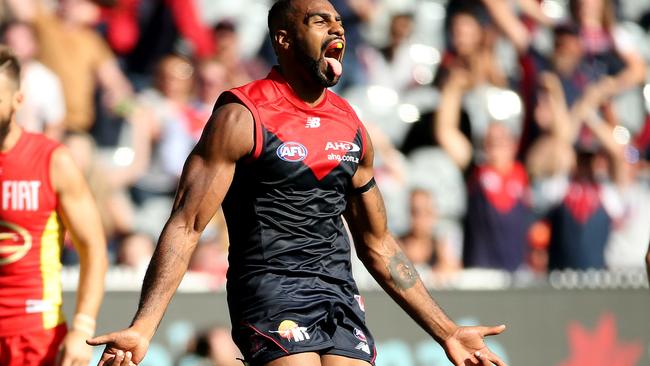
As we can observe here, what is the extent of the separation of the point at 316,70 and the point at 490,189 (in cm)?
516

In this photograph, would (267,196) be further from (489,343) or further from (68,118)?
(489,343)

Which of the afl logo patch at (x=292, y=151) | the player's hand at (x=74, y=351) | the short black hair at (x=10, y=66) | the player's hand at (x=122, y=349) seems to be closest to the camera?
the player's hand at (x=122, y=349)

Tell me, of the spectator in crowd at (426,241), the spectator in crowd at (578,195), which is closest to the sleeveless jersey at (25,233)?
the spectator in crowd at (426,241)

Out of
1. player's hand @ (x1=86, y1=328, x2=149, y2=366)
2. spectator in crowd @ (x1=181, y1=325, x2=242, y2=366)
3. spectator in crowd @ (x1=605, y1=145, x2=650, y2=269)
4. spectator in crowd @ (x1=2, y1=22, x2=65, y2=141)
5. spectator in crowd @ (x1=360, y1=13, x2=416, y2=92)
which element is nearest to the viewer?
player's hand @ (x1=86, y1=328, x2=149, y2=366)

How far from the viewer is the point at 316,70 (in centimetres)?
488

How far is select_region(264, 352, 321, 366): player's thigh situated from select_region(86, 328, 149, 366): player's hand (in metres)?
0.60

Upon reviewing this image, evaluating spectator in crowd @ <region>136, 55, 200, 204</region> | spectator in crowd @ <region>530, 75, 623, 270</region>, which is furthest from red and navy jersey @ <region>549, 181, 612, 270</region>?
spectator in crowd @ <region>136, 55, 200, 204</region>

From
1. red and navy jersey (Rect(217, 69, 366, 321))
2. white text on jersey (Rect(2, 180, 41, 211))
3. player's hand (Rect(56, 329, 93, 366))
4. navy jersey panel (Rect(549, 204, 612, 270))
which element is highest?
red and navy jersey (Rect(217, 69, 366, 321))

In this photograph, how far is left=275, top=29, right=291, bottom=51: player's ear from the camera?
5.02 m

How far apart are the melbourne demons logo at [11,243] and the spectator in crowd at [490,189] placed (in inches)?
188

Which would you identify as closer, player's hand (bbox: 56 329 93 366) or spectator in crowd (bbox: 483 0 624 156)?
player's hand (bbox: 56 329 93 366)

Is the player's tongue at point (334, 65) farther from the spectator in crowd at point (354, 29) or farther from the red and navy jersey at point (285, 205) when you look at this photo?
the spectator in crowd at point (354, 29)

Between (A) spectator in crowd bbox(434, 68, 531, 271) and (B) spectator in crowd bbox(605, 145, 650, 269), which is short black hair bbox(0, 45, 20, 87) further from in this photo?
(B) spectator in crowd bbox(605, 145, 650, 269)

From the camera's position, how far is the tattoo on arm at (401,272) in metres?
5.17
